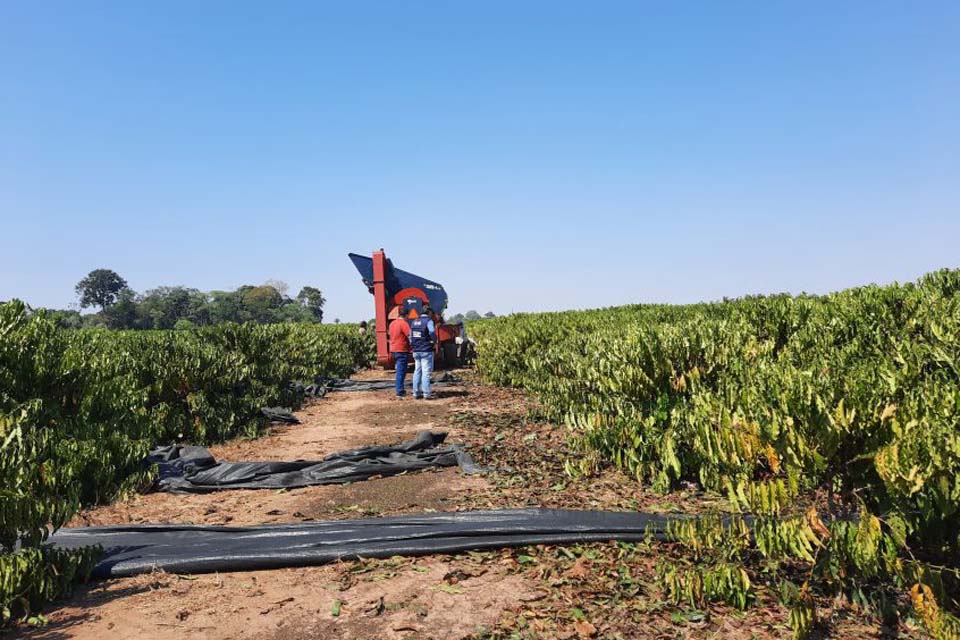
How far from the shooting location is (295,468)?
303 inches

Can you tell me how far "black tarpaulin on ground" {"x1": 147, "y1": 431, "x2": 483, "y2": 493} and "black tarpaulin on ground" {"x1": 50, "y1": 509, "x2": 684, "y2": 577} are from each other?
1.98 meters

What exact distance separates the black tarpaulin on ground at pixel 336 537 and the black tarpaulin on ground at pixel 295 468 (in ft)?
6.50

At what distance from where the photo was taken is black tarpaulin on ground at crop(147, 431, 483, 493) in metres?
7.36

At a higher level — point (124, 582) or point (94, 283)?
point (94, 283)

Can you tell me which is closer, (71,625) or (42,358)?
(71,625)

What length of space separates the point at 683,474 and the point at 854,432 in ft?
10.8

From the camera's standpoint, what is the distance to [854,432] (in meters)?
3.55

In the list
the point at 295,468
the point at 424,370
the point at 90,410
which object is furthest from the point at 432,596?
the point at 424,370

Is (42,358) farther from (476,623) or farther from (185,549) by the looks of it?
(476,623)

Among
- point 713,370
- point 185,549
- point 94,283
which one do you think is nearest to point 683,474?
point 713,370

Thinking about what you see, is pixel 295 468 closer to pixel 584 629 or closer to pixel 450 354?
pixel 584 629

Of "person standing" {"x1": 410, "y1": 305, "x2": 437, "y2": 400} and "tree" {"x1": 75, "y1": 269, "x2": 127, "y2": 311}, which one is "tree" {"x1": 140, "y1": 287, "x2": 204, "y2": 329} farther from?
"person standing" {"x1": 410, "y1": 305, "x2": 437, "y2": 400}

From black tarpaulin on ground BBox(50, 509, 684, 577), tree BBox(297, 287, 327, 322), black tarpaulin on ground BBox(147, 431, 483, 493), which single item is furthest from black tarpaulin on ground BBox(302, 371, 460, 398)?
tree BBox(297, 287, 327, 322)

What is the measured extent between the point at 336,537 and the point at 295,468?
3.07 m
